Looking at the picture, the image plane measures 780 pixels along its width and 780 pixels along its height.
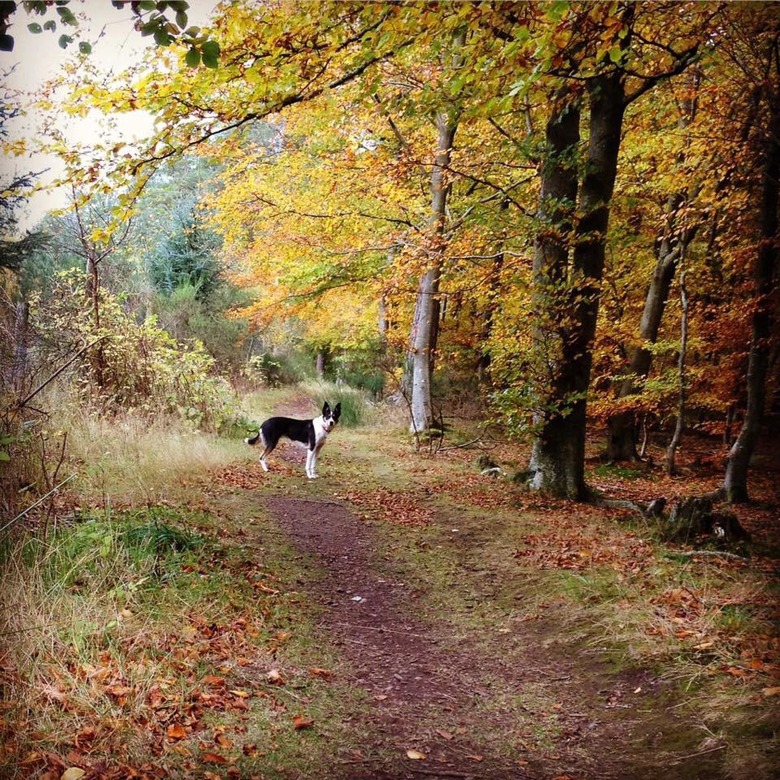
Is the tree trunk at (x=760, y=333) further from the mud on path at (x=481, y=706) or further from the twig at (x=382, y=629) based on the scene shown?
the twig at (x=382, y=629)

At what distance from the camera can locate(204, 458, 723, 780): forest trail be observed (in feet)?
8.36

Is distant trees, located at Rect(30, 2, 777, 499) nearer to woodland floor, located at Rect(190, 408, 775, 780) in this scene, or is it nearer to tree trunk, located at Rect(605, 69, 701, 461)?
tree trunk, located at Rect(605, 69, 701, 461)

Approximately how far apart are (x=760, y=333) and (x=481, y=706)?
639cm

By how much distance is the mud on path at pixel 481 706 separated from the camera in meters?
2.54

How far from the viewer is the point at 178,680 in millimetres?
2746

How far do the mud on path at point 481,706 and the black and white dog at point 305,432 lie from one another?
3826mm

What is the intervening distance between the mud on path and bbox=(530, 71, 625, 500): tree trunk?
350cm

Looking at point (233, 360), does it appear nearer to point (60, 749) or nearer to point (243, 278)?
point (243, 278)

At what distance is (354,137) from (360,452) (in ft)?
20.9

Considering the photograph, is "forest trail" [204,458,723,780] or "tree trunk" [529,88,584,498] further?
"tree trunk" [529,88,584,498]

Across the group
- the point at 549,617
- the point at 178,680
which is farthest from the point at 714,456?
the point at 178,680

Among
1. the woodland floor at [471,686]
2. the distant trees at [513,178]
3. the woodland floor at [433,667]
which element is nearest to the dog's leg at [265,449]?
the woodland floor at [433,667]

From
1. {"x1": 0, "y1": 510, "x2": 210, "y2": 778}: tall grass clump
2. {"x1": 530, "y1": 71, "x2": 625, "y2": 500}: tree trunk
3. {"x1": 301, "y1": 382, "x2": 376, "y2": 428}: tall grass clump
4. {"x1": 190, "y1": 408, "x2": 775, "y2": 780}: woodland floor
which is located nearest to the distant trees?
{"x1": 530, "y1": 71, "x2": 625, "y2": 500}: tree trunk

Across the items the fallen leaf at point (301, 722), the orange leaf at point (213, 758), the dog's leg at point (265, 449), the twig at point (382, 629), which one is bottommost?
the twig at point (382, 629)
